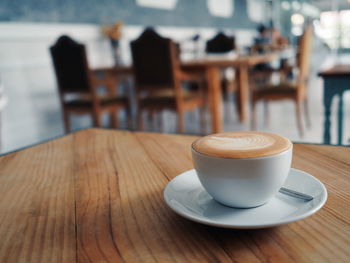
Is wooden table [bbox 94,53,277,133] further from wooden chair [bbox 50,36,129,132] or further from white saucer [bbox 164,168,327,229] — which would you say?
white saucer [bbox 164,168,327,229]

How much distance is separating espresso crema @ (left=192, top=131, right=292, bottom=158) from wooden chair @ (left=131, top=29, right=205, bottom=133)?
205 cm

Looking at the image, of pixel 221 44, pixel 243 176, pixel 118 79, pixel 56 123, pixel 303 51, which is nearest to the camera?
pixel 243 176

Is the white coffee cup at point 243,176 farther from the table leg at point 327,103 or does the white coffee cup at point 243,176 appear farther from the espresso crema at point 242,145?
the table leg at point 327,103

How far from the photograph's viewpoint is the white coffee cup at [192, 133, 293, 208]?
1.01 ft

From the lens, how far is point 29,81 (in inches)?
115

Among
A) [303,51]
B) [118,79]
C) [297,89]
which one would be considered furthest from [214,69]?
[118,79]

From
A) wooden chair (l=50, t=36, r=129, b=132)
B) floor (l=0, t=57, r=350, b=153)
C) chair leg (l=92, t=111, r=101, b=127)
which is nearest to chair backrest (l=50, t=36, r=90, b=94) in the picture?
wooden chair (l=50, t=36, r=129, b=132)

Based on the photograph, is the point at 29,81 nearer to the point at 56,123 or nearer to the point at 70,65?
the point at 56,123

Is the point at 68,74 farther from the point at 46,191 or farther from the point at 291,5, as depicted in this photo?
the point at 291,5

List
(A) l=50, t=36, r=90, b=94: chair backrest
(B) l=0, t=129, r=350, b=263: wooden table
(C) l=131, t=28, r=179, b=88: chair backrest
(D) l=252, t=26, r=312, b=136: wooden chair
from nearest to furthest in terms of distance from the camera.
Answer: (B) l=0, t=129, r=350, b=263: wooden table → (C) l=131, t=28, r=179, b=88: chair backrest → (A) l=50, t=36, r=90, b=94: chair backrest → (D) l=252, t=26, r=312, b=136: wooden chair

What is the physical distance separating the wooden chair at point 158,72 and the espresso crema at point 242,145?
2.05m

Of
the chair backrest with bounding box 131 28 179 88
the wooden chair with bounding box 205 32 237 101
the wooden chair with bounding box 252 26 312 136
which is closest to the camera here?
the chair backrest with bounding box 131 28 179 88

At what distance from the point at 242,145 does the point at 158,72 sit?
7.17ft

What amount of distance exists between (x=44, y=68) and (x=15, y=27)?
1.51 ft
